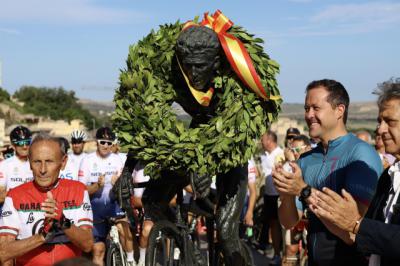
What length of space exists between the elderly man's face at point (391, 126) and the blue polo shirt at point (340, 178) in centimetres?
68

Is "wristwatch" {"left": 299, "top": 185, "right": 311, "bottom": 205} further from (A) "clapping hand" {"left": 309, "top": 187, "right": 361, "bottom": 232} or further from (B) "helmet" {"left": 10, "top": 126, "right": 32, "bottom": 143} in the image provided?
(B) "helmet" {"left": 10, "top": 126, "right": 32, "bottom": 143}

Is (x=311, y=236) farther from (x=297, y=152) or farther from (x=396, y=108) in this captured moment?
(x=297, y=152)

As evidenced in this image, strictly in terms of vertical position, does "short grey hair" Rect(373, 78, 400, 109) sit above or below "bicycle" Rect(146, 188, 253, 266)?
above

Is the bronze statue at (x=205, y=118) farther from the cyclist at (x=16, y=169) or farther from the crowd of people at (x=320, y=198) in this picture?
the cyclist at (x=16, y=169)

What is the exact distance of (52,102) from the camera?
332ft

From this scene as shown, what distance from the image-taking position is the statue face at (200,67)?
5738 mm

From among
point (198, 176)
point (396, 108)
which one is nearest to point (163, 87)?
point (198, 176)

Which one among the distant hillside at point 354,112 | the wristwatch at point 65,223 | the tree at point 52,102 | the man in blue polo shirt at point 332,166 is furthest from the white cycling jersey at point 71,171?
the tree at point 52,102

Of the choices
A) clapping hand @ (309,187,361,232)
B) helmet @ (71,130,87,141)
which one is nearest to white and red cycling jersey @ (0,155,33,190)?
helmet @ (71,130,87,141)

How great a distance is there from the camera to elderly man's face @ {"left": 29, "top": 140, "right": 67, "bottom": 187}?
4.88 meters

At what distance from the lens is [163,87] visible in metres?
6.08

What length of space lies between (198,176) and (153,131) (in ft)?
1.72

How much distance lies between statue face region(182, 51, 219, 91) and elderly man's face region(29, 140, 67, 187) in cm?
137

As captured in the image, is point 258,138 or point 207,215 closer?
point 258,138
